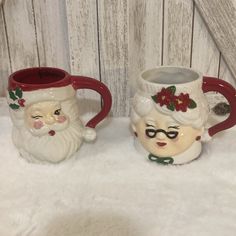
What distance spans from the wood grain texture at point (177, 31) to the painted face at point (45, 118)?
0.84 feet

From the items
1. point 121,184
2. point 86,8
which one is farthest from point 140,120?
point 86,8

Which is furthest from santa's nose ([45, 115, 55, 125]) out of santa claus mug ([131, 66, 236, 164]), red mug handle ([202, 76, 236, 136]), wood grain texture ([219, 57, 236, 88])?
wood grain texture ([219, 57, 236, 88])

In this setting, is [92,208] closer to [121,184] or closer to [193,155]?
[121,184]

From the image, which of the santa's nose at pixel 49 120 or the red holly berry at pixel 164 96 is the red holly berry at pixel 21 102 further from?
the red holly berry at pixel 164 96

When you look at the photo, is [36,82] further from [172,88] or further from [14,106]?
[172,88]

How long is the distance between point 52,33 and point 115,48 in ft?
0.41

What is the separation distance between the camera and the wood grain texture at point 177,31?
0.80 m

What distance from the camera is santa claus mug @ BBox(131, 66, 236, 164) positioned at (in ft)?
2.19

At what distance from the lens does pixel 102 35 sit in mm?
800

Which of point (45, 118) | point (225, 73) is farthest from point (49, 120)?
point (225, 73)

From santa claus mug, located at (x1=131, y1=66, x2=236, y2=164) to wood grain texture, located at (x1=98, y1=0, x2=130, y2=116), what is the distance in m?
0.10

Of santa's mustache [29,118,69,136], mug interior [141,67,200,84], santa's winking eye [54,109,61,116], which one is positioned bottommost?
santa's mustache [29,118,69,136]

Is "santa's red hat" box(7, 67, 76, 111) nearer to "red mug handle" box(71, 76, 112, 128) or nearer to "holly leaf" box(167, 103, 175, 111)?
"red mug handle" box(71, 76, 112, 128)

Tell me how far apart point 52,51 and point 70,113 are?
0.19 meters
